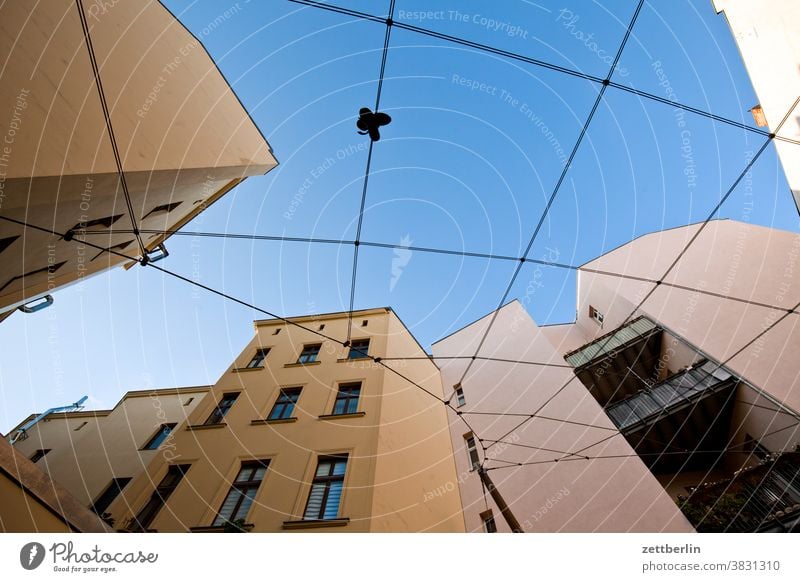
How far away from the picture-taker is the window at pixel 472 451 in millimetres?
11634

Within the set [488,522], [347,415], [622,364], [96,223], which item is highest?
[96,223]

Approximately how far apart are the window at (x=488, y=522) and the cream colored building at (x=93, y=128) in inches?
423

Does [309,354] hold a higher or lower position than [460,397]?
higher

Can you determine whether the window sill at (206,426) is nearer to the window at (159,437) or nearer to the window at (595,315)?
the window at (159,437)

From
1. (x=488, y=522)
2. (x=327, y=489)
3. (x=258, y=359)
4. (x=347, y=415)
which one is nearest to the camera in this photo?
(x=327, y=489)

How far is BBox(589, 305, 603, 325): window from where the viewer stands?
1667 cm

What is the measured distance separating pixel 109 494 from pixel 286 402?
20.6 feet

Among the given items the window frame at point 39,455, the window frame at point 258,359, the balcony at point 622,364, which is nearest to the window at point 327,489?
the window frame at point 258,359

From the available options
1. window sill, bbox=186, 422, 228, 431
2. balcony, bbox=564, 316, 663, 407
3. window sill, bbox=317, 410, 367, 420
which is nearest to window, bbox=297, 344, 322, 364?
window sill, bbox=186, 422, 228, 431

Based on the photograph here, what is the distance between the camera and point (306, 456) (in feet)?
29.8

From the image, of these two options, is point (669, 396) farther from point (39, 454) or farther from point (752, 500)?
point (39, 454)

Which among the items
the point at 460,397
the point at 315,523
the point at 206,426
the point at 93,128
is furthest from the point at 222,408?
the point at 93,128

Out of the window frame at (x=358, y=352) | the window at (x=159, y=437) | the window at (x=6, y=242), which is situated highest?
the window at (x=6, y=242)
